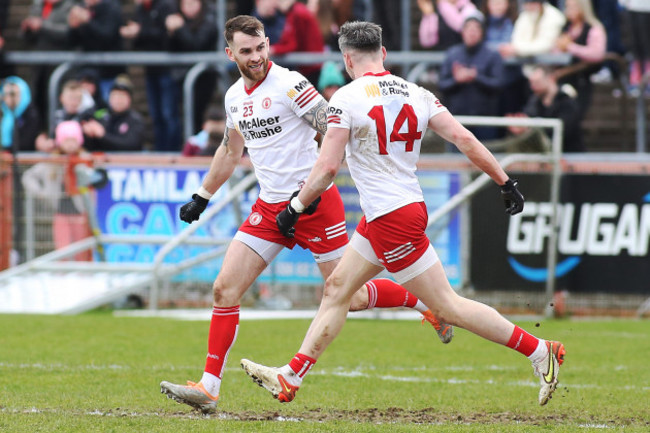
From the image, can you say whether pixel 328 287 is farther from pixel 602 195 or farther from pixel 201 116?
pixel 201 116

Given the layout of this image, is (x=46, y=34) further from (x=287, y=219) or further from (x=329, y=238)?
(x=287, y=219)

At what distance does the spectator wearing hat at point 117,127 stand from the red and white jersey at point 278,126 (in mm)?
9025

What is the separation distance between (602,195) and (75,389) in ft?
25.4

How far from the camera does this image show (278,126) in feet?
25.5

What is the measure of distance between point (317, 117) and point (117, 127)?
9.55 meters

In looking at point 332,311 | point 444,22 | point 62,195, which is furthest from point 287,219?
point 444,22

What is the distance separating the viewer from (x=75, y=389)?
833 centimetres

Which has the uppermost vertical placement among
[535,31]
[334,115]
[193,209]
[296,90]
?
[535,31]

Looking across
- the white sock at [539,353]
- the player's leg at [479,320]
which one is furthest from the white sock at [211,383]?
the white sock at [539,353]

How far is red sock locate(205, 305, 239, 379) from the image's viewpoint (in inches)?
293

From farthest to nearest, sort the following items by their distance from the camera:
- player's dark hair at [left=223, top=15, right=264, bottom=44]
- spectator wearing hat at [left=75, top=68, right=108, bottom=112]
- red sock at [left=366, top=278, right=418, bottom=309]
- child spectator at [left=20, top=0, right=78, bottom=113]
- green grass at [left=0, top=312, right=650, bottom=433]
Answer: child spectator at [left=20, top=0, right=78, bottom=113], spectator wearing hat at [left=75, top=68, right=108, bottom=112], red sock at [left=366, top=278, right=418, bottom=309], player's dark hair at [left=223, top=15, right=264, bottom=44], green grass at [left=0, top=312, right=650, bottom=433]

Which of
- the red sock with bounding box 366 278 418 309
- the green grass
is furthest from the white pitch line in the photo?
the red sock with bounding box 366 278 418 309

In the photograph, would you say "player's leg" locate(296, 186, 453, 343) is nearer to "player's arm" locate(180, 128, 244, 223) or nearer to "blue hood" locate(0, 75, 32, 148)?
"player's arm" locate(180, 128, 244, 223)

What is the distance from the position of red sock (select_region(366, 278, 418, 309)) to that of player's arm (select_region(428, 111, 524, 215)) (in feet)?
4.53
